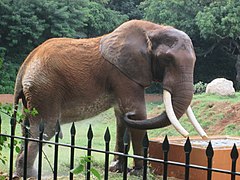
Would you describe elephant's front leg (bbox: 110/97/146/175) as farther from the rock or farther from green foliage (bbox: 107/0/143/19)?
green foliage (bbox: 107/0/143/19)

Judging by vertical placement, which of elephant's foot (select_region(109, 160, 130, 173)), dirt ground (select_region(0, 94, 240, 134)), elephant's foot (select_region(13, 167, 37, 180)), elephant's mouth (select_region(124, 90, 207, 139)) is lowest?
A: dirt ground (select_region(0, 94, 240, 134))

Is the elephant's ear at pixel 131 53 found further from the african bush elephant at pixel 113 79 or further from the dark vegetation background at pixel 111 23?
the dark vegetation background at pixel 111 23

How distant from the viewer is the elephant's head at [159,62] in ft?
21.5

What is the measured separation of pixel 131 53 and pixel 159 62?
351 millimetres

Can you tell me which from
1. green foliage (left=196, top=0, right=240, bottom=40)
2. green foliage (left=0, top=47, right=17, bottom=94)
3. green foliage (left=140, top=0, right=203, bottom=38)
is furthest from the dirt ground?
green foliage (left=140, top=0, right=203, bottom=38)

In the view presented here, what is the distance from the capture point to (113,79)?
6.61 m

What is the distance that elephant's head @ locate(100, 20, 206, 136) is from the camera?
21.5 feet

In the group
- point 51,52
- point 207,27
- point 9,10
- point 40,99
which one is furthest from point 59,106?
point 207,27

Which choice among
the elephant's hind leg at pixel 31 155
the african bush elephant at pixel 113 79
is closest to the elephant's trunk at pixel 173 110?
the african bush elephant at pixel 113 79

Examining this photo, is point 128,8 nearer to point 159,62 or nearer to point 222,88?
point 222,88

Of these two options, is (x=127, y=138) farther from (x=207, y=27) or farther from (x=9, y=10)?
(x=207, y=27)

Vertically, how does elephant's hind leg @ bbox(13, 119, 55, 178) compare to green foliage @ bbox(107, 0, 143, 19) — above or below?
below

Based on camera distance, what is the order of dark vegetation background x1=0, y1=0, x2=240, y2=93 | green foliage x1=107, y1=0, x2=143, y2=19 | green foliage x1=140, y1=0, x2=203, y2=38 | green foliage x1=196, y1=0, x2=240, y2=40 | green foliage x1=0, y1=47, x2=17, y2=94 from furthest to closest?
green foliage x1=107, y1=0, x2=143, y2=19
green foliage x1=140, y1=0, x2=203, y2=38
green foliage x1=196, y1=0, x2=240, y2=40
dark vegetation background x1=0, y1=0, x2=240, y2=93
green foliage x1=0, y1=47, x2=17, y2=94

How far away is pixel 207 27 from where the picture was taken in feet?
91.1
